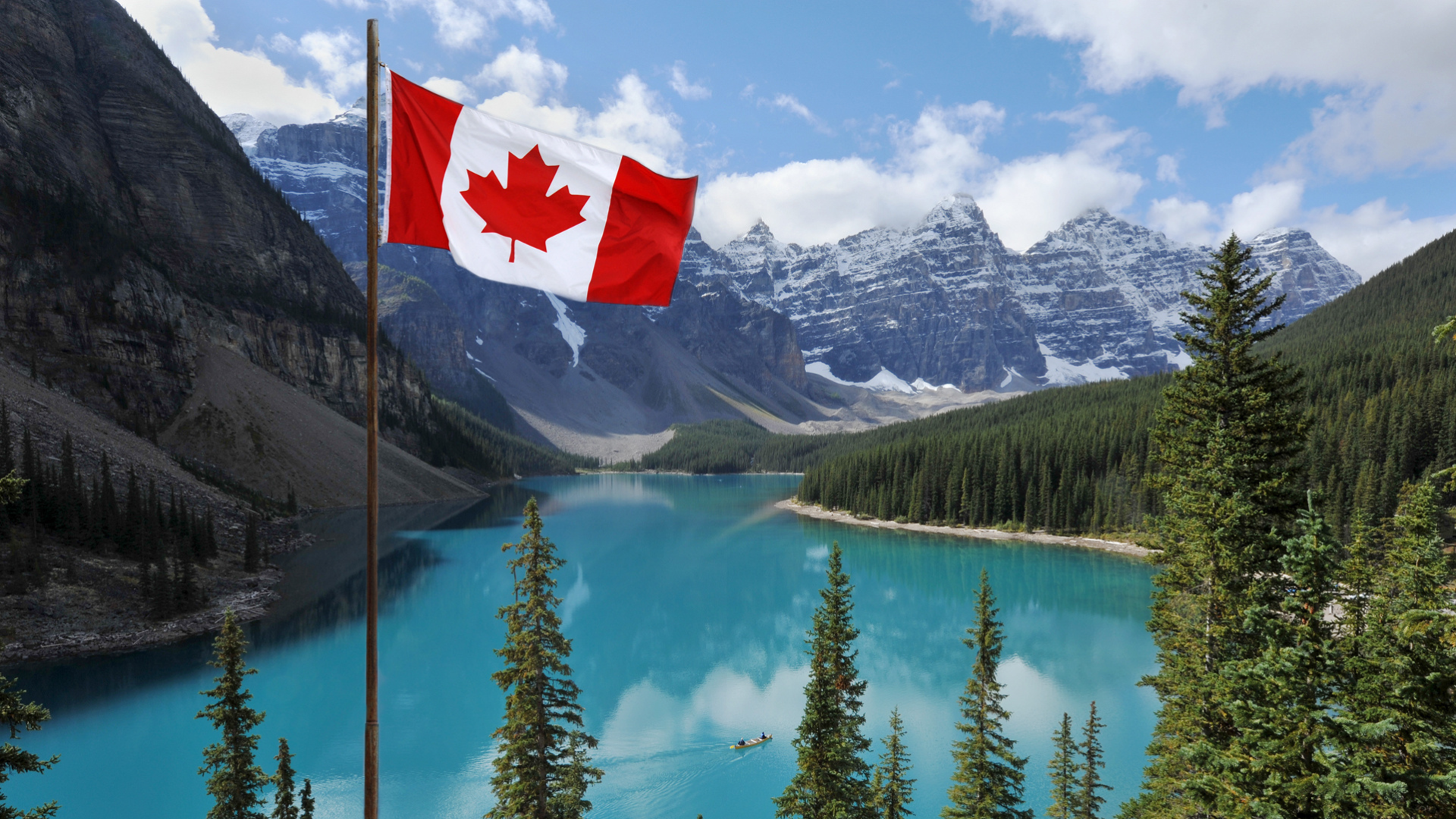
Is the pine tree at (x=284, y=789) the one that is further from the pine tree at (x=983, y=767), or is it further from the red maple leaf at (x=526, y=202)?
the pine tree at (x=983, y=767)

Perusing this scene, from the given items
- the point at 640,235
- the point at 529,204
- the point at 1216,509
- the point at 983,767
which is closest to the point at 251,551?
the point at 983,767

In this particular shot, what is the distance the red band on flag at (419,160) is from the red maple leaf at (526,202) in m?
0.37

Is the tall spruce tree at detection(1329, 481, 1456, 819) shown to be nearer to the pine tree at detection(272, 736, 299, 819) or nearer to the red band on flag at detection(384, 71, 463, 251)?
the red band on flag at detection(384, 71, 463, 251)

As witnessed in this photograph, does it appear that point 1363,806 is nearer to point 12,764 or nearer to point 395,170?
point 395,170

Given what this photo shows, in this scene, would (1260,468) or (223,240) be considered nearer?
(1260,468)

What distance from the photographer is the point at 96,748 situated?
24.7 meters

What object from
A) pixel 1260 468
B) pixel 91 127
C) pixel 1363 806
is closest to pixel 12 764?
pixel 1363 806

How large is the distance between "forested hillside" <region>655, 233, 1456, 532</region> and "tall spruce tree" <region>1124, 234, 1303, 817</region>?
4445 centimetres

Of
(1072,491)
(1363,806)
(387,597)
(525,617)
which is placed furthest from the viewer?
(1072,491)

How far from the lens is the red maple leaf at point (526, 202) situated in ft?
25.4

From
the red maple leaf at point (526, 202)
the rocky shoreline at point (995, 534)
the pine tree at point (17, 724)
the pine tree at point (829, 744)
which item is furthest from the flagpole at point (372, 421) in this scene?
the rocky shoreline at point (995, 534)

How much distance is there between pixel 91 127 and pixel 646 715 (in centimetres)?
10377

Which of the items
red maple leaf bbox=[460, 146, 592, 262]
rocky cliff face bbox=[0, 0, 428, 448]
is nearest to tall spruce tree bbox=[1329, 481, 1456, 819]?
red maple leaf bbox=[460, 146, 592, 262]

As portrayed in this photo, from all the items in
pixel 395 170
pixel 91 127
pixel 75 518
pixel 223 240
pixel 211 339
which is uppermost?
pixel 91 127
